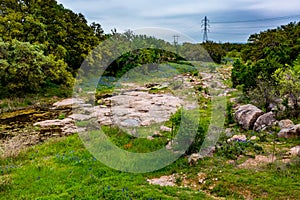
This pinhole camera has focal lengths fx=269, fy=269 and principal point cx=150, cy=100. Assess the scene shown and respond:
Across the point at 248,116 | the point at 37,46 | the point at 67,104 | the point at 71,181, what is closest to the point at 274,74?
the point at 248,116

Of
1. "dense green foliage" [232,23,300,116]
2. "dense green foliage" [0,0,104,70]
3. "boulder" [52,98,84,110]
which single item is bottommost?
"boulder" [52,98,84,110]

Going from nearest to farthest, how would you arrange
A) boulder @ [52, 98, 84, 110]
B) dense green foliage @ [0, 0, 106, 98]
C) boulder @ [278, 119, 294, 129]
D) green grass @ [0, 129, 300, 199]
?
green grass @ [0, 129, 300, 199] → boulder @ [278, 119, 294, 129] → dense green foliage @ [0, 0, 106, 98] → boulder @ [52, 98, 84, 110]

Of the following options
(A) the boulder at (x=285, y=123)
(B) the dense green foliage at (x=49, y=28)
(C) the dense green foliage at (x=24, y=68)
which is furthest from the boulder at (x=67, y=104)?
(A) the boulder at (x=285, y=123)

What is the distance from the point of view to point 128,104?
15680 mm

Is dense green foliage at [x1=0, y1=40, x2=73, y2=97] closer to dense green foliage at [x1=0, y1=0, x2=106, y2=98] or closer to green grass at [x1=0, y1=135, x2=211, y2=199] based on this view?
dense green foliage at [x1=0, y1=0, x2=106, y2=98]

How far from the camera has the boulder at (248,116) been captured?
9352 mm

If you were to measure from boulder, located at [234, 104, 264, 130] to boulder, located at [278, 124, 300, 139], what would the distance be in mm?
1312

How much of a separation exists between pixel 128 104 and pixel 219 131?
7625mm

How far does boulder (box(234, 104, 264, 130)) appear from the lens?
9.35m

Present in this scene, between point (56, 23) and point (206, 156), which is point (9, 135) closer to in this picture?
point (206, 156)

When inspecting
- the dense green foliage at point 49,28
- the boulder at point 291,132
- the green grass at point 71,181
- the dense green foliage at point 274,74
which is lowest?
Result: the green grass at point 71,181

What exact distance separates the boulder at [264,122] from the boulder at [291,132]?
0.89 metres

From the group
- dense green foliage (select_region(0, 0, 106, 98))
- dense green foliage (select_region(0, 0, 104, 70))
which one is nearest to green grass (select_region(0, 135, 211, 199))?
dense green foliage (select_region(0, 0, 106, 98))

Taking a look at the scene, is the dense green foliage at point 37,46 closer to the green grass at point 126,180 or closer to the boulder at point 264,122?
the green grass at point 126,180
